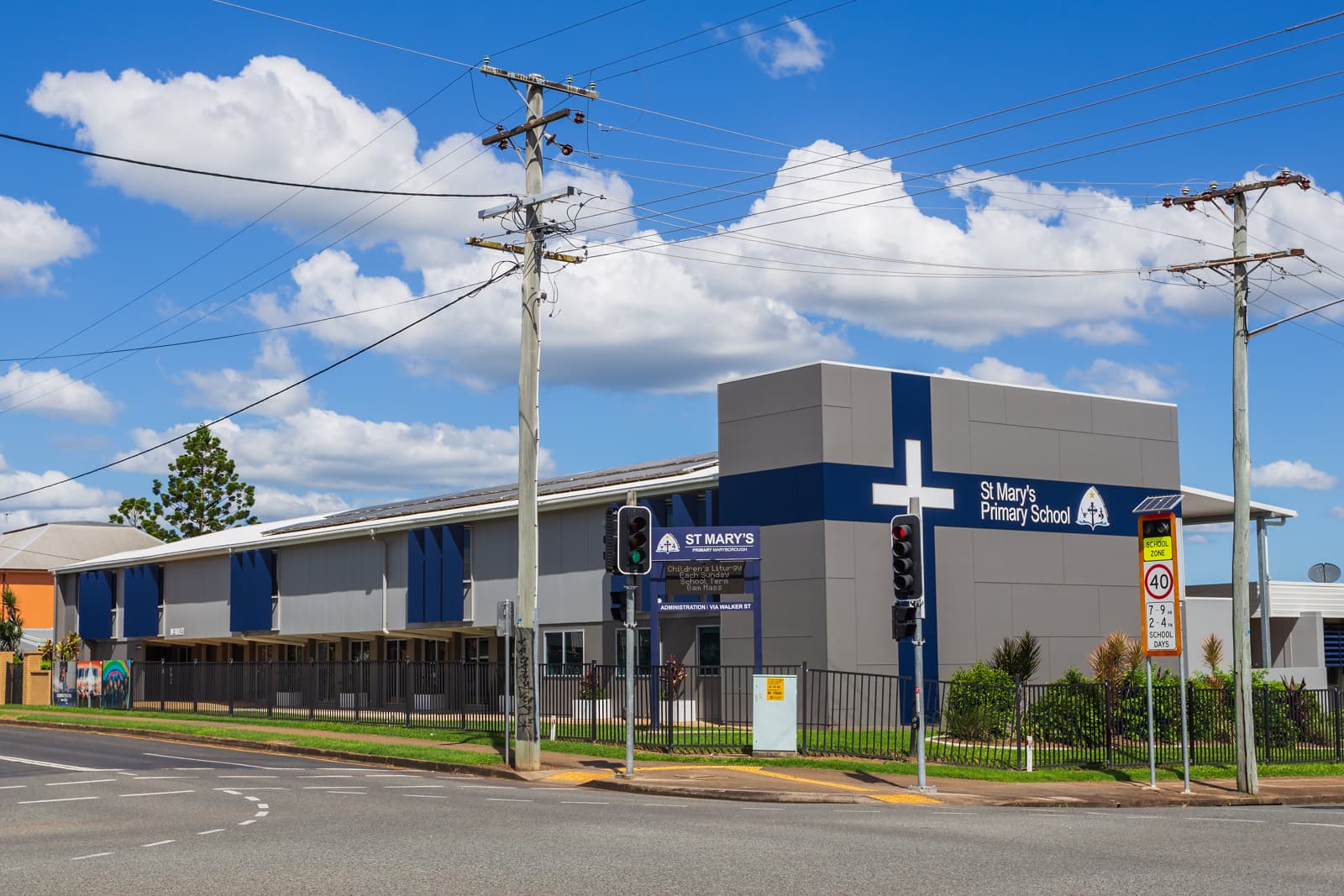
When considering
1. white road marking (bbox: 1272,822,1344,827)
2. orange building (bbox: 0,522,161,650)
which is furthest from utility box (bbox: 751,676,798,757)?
orange building (bbox: 0,522,161,650)

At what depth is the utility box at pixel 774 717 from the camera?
84.0 feet

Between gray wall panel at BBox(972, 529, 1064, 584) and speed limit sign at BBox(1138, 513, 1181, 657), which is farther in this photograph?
gray wall panel at BBox(972, 529, 1064, 584)

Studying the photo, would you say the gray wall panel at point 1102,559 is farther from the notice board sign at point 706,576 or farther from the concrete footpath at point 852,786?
the concrete footpath at point 852,786

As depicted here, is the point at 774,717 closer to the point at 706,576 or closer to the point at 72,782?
the point at 706,576

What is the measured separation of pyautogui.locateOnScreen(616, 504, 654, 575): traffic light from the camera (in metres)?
22.6

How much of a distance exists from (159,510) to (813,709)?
250ft

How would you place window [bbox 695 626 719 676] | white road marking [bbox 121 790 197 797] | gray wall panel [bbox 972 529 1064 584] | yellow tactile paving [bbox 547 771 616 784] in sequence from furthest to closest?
window [bbox 695 626 719 676] < gray wall panel [bbox 972 529 1064 584] < yellow tactile paving [bbox 547 771 616 784] < white road marking [bbox 121 790 197 797]

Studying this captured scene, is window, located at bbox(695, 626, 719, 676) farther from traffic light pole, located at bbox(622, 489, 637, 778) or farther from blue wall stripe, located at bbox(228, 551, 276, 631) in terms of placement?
blue wall stripe, located at bbox(228, 551, 276, 631)

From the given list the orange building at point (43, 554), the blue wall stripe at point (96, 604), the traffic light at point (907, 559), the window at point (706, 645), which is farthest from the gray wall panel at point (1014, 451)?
the orange building at point (43, 554)

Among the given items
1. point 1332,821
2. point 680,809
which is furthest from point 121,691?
point 1332,821

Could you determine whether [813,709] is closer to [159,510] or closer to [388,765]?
[388,765]

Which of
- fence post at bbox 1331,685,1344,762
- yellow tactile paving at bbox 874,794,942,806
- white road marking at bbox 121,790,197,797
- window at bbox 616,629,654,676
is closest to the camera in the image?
white road marking at bbox 121,790,197,797

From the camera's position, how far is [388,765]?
26625 millimetres

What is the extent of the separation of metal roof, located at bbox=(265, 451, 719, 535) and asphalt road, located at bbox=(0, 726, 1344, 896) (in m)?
17.9
